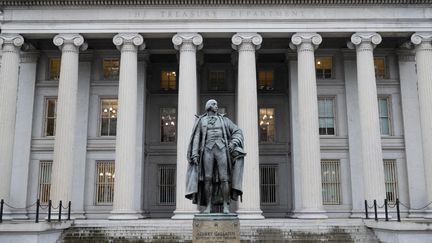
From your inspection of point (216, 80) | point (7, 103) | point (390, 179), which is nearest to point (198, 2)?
point (216, 80)

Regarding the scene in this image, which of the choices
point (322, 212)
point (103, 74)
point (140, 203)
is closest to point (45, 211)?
point (140, 203)

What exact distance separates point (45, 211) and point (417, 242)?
63.6 feet

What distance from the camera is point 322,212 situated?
956 inches

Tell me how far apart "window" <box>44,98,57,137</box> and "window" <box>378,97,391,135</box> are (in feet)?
64.5

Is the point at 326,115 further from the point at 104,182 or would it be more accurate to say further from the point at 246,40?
the point at 104,182

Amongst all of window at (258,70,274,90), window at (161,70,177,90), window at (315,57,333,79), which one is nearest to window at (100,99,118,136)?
window at (161,70,177,90)

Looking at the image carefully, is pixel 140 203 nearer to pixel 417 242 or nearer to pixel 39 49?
pixel 39 49

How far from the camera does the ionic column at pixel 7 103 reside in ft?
82.0

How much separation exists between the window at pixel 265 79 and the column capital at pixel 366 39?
25.2 ft

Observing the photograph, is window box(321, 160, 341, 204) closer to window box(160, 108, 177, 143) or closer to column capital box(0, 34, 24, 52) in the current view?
window box(160, 108, 177, 143)

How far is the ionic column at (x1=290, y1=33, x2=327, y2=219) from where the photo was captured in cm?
2445

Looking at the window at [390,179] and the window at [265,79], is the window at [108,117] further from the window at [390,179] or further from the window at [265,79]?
the window at [390,179]

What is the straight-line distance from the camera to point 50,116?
29.5 meters

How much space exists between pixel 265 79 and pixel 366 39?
8.42m
